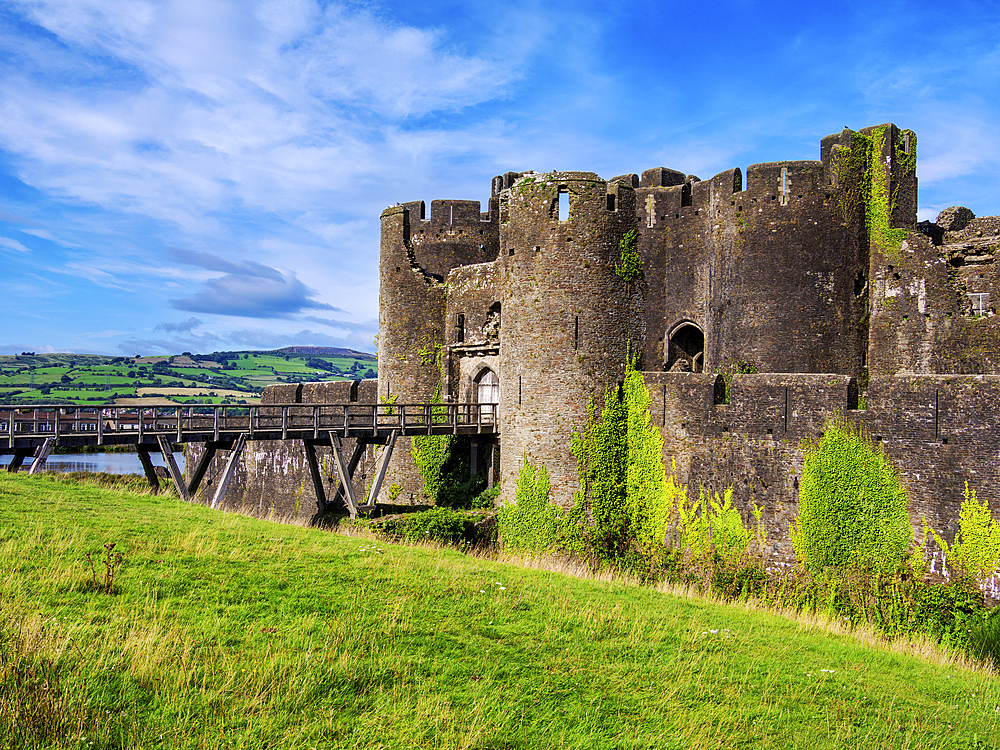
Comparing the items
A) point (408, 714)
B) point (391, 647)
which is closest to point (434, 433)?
point (391, 647)

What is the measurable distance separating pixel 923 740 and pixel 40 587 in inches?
373

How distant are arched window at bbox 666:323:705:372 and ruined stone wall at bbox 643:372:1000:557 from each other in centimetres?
160

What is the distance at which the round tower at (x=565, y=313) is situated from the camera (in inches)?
765

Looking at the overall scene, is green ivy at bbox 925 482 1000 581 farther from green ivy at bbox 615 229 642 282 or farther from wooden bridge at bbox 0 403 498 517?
wooden bridge at bbox 0 403 498 517

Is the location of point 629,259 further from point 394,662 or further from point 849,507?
point 394,662

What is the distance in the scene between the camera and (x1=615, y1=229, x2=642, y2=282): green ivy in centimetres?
1981

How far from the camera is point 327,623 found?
26.6 feet

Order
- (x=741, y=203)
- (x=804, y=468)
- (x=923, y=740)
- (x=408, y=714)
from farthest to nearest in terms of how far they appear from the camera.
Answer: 1. (x=741, y=203)
2. (x=804, y=468)
3. (x=923, y=740)
4. (x=408, y=714)

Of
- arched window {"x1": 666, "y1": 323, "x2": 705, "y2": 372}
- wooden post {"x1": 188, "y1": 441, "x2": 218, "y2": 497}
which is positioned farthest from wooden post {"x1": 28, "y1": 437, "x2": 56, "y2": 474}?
arched window {"x1": 666, "y1": 323, "x2": 705, "y2": 372}

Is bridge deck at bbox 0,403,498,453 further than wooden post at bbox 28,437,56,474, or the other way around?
bridge deck at bbox 0,403,498,453

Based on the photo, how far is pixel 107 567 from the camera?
8695mm

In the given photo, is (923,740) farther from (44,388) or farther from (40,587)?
(44,388)

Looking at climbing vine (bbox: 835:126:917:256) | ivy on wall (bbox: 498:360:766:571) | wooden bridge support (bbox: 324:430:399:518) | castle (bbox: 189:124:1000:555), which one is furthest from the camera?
wooden bridge support (bbox: 324:430:399:518)

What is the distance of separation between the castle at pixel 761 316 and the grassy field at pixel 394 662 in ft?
16.4
